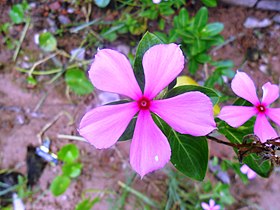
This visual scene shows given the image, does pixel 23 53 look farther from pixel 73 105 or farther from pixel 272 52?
pixel 272 52

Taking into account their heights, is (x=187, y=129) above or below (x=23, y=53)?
above

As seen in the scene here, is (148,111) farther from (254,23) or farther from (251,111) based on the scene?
(254,23)

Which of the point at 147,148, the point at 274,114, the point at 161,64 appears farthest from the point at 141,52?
the point at 274,114

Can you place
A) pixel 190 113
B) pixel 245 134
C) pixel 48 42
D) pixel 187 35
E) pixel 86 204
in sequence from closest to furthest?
pixel 190 113, pixel 245 134, pixel 187 35, pixel 86 204, pixel 48 42

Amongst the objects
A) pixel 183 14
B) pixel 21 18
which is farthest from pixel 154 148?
pixel 21 18

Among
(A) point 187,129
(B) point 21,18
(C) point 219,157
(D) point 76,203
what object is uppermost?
(A) point 187,129

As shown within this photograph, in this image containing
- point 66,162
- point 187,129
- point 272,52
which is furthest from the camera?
point 272,52

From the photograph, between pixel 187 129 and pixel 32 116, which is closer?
pixel 187 129

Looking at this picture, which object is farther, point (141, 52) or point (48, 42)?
point (48, 42)
